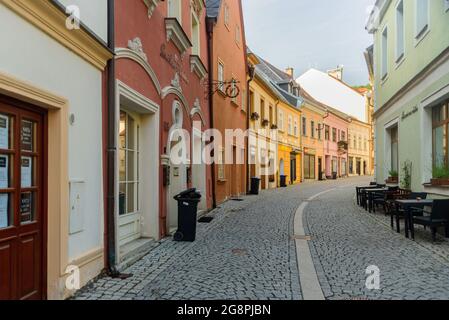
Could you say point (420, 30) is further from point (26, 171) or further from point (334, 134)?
point (334, 134)

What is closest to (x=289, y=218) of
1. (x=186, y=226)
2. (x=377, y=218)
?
(x=377, y=218)

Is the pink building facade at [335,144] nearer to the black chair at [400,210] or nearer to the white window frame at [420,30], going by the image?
the white window frame at [420,30]

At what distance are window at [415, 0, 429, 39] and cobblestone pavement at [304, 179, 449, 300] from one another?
16.0 ft

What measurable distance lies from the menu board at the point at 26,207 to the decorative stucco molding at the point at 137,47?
3152 mm

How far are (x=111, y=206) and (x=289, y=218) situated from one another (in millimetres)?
6782

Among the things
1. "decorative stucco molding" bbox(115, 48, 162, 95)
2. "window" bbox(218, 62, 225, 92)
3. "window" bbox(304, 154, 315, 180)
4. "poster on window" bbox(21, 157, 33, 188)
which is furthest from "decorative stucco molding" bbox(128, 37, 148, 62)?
"window" bbox(304, 154, 315, 180)

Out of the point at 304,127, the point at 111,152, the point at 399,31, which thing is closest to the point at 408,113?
the point at 399,31

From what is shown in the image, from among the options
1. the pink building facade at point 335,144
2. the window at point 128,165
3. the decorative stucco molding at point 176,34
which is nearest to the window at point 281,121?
the pink building facade at point 335,144

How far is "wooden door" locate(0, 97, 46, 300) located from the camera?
12.1ft

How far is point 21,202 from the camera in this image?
394cm

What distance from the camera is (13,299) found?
3762 mm

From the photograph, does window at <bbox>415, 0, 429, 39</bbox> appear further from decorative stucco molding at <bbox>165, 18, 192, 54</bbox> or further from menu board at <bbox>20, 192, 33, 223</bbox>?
menu board at <bbox>20, 192, 33, 223</bbox>

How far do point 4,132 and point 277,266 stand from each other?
4.04m
